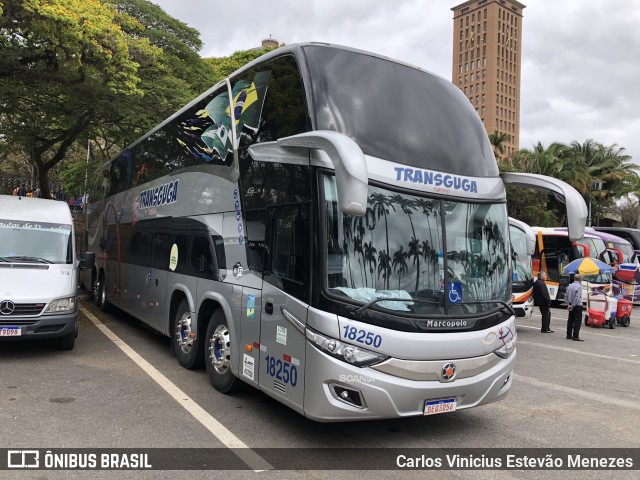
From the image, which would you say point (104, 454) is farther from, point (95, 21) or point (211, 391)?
point (95, 21)

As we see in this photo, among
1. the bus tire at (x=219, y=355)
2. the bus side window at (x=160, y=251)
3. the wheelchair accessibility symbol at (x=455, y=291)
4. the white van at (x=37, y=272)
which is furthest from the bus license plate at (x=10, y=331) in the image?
the wheelchair accessibility symbol at (x=455, y=291)

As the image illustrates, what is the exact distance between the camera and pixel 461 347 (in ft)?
15.8

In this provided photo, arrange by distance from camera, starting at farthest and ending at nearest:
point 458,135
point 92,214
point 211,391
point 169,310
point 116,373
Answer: point 92,214
point 169,310
point 116,373
point 211,391
point 458,135

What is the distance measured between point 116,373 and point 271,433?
3086mm

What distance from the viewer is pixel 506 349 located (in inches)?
207

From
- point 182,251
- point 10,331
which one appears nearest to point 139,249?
point 182,251

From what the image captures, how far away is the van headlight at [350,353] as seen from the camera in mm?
4461

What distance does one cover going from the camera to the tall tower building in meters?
129

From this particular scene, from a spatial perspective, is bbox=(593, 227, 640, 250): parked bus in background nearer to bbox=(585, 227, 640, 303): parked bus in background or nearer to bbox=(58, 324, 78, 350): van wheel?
bbox=(585, 227, 640, 303): parked bus in background

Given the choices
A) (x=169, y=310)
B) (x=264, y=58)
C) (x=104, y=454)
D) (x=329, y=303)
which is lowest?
(x=104, y=454)

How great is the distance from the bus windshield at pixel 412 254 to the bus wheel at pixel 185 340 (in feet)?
10.9

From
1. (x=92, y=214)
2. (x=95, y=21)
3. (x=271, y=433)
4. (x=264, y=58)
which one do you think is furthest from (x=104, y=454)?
(x=92, y=214)

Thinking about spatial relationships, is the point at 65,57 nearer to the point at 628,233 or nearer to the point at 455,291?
the point at 455,291

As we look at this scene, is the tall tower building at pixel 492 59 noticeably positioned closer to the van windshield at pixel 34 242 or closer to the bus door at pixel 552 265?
the bus door at pixel 552 265
